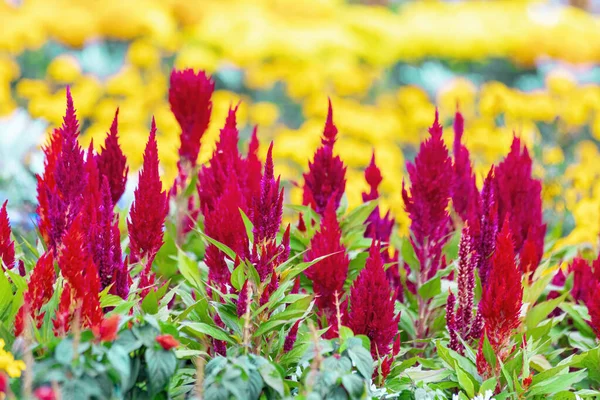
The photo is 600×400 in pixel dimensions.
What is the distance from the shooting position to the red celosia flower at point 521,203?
99.0 inches

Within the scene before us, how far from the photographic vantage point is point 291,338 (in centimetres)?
208

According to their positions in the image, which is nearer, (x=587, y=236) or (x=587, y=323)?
(x=587, y=323)

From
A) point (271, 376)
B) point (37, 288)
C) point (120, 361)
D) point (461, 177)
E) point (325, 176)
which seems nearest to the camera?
point (120, 361)

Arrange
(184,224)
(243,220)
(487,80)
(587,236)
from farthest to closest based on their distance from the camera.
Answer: (487,80) < (587,236) < (184,224) < (243,220)

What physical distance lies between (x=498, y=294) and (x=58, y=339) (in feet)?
3.23

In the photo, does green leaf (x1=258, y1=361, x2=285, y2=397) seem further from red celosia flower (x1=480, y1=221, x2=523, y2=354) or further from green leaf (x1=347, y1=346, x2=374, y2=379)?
red celosia flower (x1=480, y1=221, x2=523, y2=354)

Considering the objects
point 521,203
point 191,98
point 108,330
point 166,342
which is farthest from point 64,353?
point 521,203

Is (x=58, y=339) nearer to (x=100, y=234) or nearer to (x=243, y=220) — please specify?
(x=100, y=234)

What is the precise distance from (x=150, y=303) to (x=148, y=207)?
24 centimetres

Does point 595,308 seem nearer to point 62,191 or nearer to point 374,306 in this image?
point 374,306

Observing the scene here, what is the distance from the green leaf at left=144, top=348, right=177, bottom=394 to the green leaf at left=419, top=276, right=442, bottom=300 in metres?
0.94

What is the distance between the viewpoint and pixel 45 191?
7.02 feet

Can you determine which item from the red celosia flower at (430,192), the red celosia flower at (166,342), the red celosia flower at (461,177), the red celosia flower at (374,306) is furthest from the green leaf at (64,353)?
the red celosia flower at (461,177)

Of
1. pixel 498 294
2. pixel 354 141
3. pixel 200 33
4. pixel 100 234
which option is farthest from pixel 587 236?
pixel 200 33
